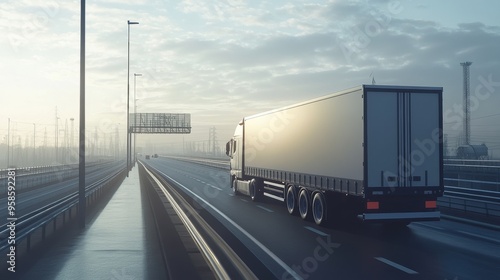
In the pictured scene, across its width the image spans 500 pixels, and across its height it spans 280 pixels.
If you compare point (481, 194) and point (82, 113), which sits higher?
point (82, 113)

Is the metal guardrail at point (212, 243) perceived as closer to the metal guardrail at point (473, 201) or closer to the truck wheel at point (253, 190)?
the truck wheel at point (253, 190)

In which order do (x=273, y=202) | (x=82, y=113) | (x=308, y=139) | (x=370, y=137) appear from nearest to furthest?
(x=370, y=137) < (x=82, y=113) < (x=308, y=139) < (x=273, y=202)

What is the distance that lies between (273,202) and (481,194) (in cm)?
963

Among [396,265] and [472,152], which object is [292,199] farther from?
[472,152]

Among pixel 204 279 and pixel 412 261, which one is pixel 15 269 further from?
pixel 412 261

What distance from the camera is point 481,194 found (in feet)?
67.9

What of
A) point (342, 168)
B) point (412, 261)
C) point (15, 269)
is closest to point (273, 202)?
point (342, 168)

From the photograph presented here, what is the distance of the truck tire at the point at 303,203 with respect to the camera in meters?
18.3

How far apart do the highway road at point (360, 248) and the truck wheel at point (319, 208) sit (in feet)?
0.94

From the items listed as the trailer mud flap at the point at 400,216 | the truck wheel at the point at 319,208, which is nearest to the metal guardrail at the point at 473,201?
the trailer mud flap at the point at 400,216

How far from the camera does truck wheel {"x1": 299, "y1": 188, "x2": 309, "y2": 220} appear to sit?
60.2ft

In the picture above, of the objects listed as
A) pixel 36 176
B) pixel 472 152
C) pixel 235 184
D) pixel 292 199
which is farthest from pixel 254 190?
pixel 36 176

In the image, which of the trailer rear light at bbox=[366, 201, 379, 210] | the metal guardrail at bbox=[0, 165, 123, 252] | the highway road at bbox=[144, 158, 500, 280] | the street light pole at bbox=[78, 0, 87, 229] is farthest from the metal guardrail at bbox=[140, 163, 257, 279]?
the trailer rear light at bbox=[366, 201, 379, 210]

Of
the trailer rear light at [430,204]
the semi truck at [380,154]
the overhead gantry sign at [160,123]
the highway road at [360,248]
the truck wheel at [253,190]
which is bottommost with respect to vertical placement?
the highway road at [360,248]
